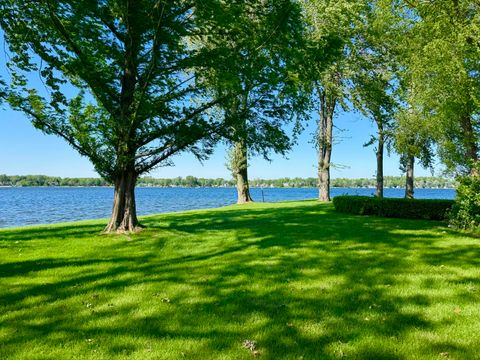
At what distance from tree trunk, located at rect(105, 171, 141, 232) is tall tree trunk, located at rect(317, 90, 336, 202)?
2122 cm

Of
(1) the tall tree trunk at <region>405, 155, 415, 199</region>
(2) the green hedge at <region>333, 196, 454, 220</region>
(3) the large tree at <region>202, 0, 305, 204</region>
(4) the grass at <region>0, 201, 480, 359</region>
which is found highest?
(3) the large tree at <region>202, 0, 305, 204</region>

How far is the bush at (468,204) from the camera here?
13.4 metres

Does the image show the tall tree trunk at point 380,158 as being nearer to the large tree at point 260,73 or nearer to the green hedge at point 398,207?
the green hedge at point 398,207

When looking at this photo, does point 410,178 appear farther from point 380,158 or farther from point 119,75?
point 119,75

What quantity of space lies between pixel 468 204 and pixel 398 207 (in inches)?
207

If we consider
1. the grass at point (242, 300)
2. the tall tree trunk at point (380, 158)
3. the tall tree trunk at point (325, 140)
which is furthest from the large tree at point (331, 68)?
the grass at point (242, 300)

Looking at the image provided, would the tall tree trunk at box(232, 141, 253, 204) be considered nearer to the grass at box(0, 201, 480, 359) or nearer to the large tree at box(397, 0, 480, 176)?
the large tree at box(397, 0, 480, 176)

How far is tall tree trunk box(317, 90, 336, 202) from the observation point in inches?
1233

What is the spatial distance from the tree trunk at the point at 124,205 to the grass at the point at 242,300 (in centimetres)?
193

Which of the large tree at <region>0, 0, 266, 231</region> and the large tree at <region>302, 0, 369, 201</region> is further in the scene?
the large tree at <region>302, 0, 369, 201</region>

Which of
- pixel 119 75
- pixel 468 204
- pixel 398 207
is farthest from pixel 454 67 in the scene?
pixel 119 75

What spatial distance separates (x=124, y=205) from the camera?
13.7 metres

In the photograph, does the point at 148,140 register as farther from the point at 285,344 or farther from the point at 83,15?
the point at 285,344

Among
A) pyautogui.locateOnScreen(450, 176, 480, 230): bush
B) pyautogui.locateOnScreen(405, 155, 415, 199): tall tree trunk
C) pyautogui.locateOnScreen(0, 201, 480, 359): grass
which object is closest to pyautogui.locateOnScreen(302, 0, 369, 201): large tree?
pyautogui.locateOnScreen(405, 155, 415, 199): tall tree trunk
